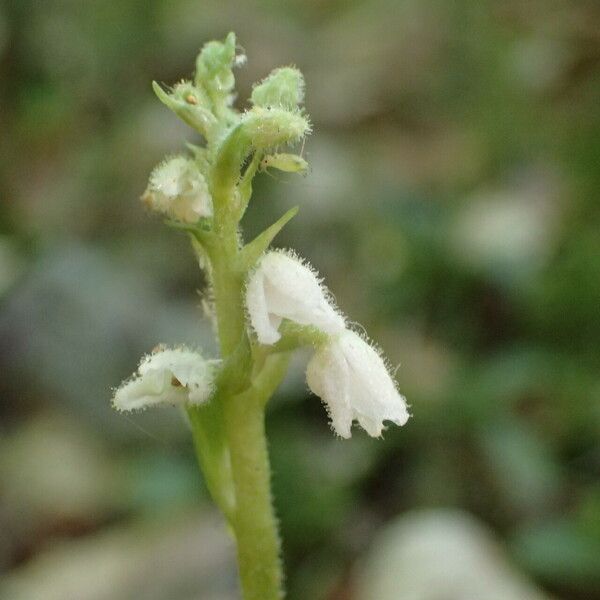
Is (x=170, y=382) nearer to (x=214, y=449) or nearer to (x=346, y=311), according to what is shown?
(x=214, y=449)

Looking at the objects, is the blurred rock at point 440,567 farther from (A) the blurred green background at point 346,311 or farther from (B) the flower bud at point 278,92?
(B) the flower bud at point 278,92

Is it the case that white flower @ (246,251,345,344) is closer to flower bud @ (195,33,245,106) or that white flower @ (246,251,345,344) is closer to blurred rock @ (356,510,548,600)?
flower bud @ (195,33,245,106)

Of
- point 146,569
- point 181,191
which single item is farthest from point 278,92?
point 146,569

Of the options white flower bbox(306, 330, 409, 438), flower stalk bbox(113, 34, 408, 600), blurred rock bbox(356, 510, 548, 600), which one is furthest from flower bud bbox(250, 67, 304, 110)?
blurred rock bbox(356, 510, 548, 600)

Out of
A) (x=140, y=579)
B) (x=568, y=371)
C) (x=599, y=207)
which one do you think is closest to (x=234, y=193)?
(x=140, y=579)

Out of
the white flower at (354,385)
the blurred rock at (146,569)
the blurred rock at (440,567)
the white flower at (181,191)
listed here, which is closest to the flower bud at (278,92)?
A: the white flower at (181,191)

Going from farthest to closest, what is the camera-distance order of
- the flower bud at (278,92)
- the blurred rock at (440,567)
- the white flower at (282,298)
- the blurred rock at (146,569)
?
the blurred rock at (146,569) < the blurred rock at (440,567) < the flower bud at (278,92) < the white flower at (282,298)
